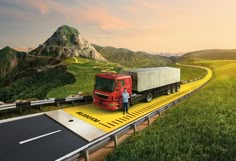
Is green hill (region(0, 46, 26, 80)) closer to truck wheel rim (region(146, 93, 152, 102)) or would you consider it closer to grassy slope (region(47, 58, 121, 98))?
grassy slope (region(47, 58, 121, 98))

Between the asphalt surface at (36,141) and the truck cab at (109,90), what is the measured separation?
3.97 m

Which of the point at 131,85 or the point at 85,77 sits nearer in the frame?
the point at 131,85

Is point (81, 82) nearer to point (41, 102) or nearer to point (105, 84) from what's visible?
point (41, 102)

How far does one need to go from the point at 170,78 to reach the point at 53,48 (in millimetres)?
125590

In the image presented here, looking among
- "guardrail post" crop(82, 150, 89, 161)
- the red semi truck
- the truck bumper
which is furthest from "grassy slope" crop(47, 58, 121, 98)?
"guardrail post" crop(82, 150, 89, 161)

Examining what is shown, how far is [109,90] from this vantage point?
558 inches

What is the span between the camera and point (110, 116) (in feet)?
44.7

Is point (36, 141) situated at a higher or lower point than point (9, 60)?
lower

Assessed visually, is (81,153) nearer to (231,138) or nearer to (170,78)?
(231,138)

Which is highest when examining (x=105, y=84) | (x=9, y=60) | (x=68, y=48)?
(x=68, y=48)

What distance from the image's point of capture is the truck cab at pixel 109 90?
14.1 meters

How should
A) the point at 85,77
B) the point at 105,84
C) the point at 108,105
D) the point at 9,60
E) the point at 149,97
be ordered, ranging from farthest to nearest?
the point at 9,60 → the point at 85,77 → the point at 149,97 → the point at 105,84 → the point at 108,105

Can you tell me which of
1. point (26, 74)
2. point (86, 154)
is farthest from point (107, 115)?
point (26, 74)

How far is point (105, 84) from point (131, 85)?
2511 mm
